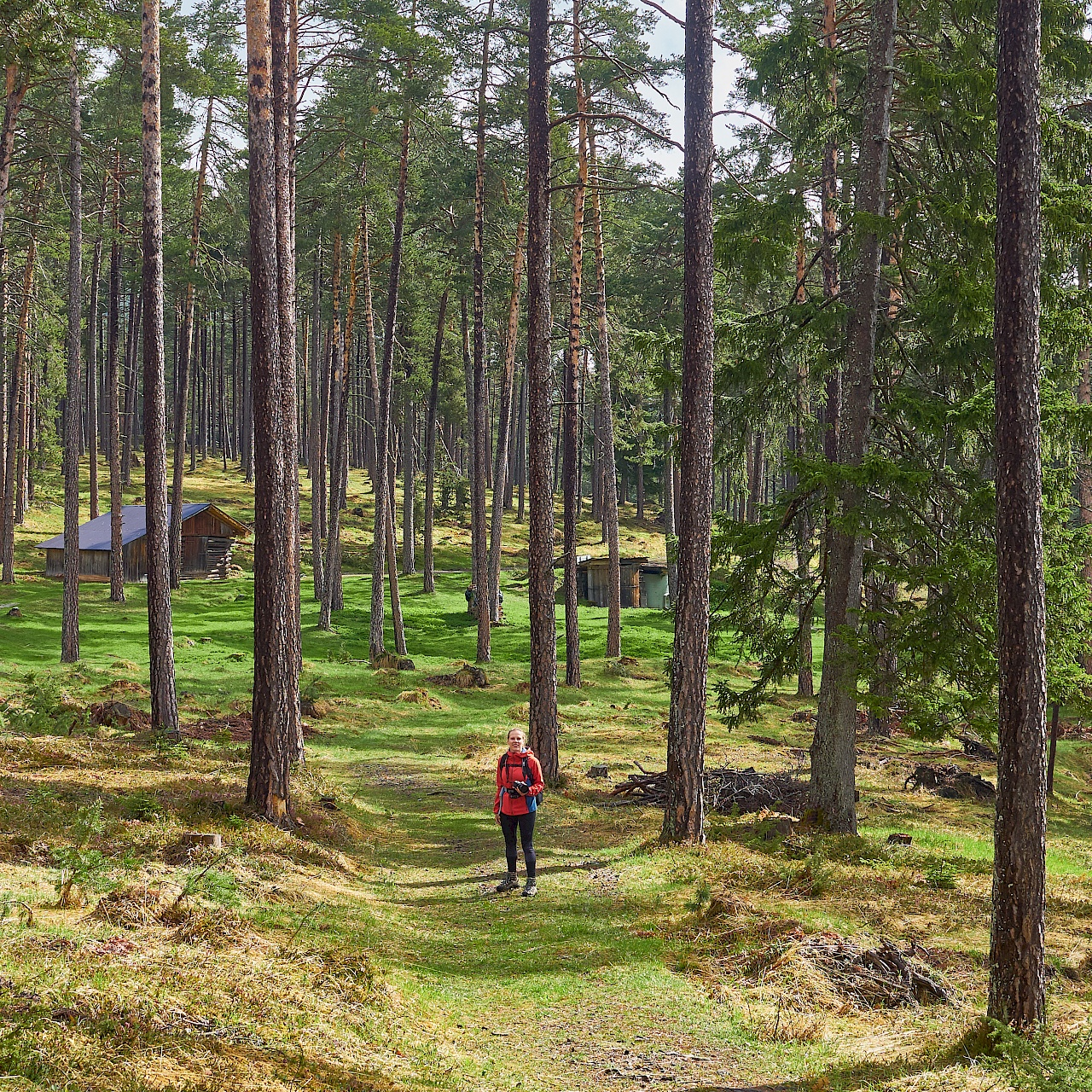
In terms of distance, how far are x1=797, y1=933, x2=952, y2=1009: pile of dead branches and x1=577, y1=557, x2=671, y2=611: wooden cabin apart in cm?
3730

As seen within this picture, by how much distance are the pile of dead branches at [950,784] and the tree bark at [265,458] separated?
12.3 m

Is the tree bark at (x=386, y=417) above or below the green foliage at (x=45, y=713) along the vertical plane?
above

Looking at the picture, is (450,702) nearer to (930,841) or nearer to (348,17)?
(930,841)

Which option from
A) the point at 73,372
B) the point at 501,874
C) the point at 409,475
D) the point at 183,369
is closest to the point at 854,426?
the point at 501,874

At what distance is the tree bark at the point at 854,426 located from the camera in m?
13.3

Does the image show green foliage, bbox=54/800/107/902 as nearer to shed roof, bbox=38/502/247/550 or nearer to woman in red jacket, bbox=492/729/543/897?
woman in red jacket, bbox=492/729/543/897

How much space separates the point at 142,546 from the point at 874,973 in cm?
4024

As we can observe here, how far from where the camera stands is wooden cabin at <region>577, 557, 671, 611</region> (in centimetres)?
4750

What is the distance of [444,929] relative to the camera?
9.52 metres

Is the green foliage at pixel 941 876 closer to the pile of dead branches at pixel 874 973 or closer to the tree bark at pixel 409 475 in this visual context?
the pile of dead branches at pixel 874 973

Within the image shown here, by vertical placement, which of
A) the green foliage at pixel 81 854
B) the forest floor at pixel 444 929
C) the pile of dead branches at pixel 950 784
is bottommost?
the pile of dead branches at pixel 950 784

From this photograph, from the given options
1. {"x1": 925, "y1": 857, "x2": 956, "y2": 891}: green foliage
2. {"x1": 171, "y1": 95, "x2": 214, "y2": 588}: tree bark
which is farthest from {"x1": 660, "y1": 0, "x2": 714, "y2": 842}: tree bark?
{"x1": 171, "y1": 95, "x2": 214, "y2": 588}: tree bark

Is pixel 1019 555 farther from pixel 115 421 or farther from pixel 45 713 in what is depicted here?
pixel 115 421

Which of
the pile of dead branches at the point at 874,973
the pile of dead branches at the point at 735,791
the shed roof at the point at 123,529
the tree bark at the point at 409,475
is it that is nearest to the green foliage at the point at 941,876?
Answer: the pile of dead branches at the point at 735,791
